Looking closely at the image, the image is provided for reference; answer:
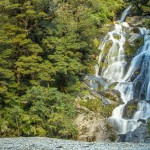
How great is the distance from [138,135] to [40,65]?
8.25 metres

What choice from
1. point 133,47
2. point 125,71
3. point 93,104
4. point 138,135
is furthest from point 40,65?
point 133,47

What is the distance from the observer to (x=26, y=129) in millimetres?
21203

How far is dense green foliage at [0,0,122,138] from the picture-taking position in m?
21.5

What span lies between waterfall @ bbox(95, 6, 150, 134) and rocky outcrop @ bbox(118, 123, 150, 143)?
1.69 feet

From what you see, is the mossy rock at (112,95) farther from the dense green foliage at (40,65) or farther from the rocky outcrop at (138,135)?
the rocky outcrop at (138,135)

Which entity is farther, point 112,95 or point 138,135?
point 112,95

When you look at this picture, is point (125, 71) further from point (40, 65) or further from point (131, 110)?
point (40, 65)

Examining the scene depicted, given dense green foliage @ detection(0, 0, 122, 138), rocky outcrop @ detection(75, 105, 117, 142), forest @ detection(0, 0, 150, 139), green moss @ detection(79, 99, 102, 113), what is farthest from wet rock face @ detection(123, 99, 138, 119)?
dense green foliage @ detection(0, 0, 122, 138)

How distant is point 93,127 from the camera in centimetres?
2244

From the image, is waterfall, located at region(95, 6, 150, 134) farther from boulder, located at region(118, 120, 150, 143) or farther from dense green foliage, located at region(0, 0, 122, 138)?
dense green foliage, located at region(0, 0, 122, 138)

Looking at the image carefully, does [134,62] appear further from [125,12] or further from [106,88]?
[125,12]

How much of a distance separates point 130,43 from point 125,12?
9096 millimetres

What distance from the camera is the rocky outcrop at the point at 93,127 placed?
21.9 m

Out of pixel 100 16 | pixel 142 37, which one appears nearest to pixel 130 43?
pixel 142 37
